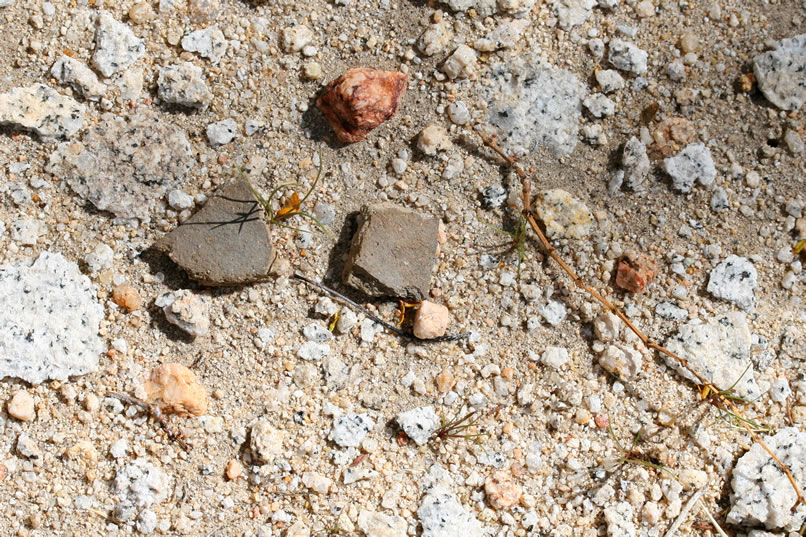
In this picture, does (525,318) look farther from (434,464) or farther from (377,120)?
(377,120)

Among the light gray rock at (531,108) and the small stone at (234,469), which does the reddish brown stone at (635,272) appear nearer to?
the light gray rock at (531,108)

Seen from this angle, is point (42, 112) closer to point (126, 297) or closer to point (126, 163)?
point (126, 163)

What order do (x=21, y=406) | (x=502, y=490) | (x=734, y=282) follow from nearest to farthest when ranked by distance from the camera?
(x=21, y=406) < (x=502, y=490) < (x=734, y=282)

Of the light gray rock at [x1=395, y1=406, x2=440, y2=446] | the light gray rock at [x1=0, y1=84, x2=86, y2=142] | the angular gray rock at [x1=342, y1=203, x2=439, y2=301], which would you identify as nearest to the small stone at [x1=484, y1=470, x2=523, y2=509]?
the light gray rock at [x1=395, y1=406, x2=440, y2=446]

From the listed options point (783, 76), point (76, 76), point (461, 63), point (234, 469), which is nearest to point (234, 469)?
point (234, 469)

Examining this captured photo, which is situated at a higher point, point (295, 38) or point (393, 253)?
point (295, 38)

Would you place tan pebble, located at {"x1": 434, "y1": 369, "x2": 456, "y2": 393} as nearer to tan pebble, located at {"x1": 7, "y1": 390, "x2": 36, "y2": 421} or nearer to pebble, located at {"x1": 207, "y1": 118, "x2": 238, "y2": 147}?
pebble, located at {"x1": 207, "y1": 118, "x2": 238, "y2": 147}

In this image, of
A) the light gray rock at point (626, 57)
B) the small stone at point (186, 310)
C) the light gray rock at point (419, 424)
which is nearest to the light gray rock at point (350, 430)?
the light gray rock at point (419, 424)
